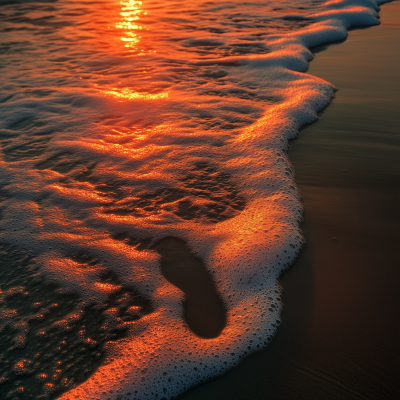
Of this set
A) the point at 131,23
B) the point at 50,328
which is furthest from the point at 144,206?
the point at 131,23

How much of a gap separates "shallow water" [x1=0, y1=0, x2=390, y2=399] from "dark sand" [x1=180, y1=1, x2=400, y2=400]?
4.2 inches

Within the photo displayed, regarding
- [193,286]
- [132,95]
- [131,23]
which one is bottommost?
[193,286]

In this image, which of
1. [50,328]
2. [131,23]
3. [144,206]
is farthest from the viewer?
[131,23]

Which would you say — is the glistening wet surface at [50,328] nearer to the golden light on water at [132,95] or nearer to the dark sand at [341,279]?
the dark sand at [341,279]

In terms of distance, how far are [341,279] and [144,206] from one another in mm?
1404

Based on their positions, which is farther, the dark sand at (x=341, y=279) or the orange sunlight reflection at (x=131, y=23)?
the orange sunlight reflection at (x=131, y=23)

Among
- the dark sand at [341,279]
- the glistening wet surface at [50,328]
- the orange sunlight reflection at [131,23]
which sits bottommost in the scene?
the glistening wet surface at [50,328]

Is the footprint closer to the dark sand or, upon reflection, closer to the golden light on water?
the dark sand

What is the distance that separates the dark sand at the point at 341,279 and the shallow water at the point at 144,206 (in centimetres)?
11

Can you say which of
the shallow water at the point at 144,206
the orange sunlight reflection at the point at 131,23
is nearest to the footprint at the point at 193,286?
the shallow water at the point at 144,206

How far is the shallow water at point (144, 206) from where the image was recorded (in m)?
1.81

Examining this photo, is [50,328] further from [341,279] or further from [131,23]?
[131,23]

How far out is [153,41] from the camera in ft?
21.4

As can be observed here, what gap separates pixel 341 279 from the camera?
211 cm
